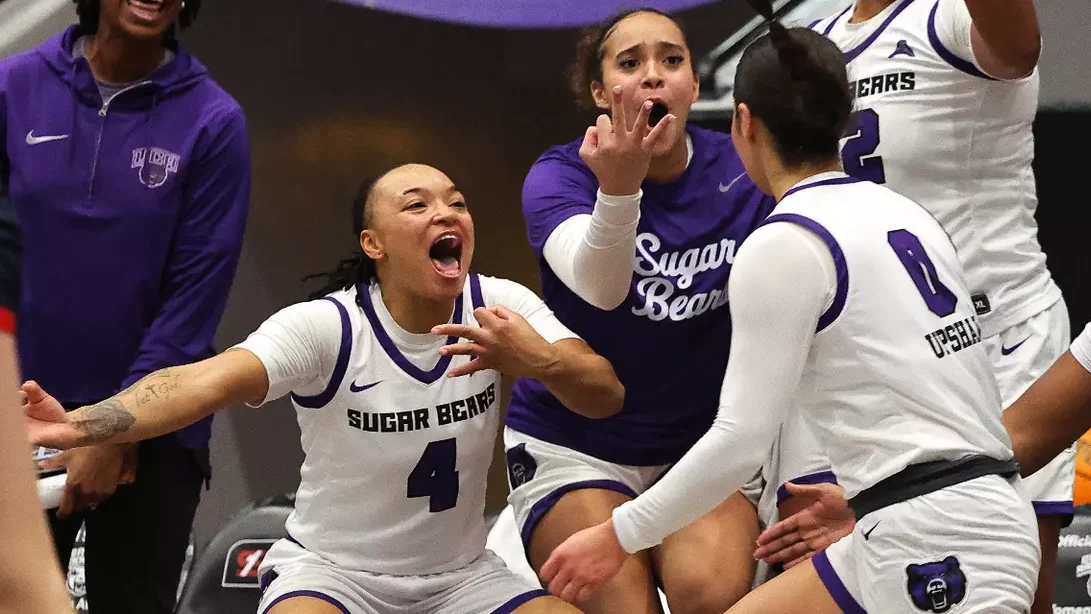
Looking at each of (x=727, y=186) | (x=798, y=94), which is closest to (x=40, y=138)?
(x=727, y=186)

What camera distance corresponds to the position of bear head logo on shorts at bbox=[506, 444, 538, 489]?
320 centimetres

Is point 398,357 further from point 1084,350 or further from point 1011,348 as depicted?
point 1084,350

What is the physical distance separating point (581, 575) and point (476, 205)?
10.0 ft

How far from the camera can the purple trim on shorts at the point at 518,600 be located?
2.99 metres

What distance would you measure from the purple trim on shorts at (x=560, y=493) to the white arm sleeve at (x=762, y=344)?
725 mm

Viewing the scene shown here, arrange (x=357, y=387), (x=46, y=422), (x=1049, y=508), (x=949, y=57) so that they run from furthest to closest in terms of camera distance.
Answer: (x=357, y=387) < (x=949, y=57) < (x=1049, y=508) < (x=46, y=422)

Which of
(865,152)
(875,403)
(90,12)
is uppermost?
(90,12)

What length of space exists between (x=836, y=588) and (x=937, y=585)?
0.77 ft

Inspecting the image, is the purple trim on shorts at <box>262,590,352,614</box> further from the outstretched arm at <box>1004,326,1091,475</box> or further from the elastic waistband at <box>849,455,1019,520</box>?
the outstretched arm at <box>1004,326,1091,475</box>

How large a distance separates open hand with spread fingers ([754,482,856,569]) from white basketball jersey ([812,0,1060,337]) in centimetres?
56

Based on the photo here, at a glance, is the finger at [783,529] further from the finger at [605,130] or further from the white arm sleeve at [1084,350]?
the finger at [605,130]

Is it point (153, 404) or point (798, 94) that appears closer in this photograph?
point (798, 94)

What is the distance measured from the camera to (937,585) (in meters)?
2.26

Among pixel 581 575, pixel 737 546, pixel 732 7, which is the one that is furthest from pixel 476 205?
pixel 581 575
